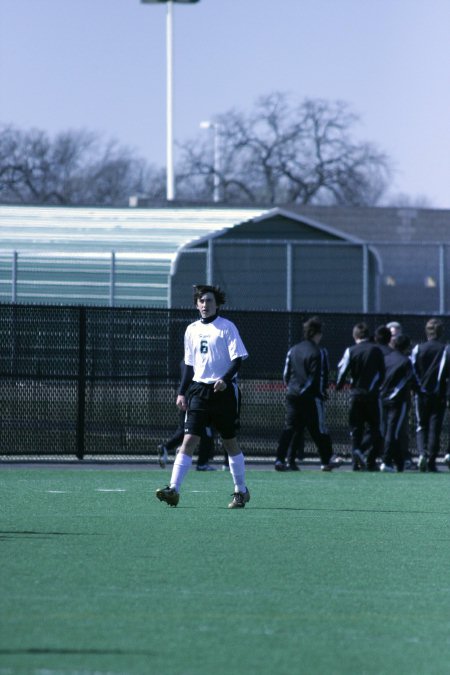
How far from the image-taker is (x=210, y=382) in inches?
499

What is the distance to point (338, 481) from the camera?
56.3 ft

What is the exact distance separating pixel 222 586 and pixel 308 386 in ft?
34.3

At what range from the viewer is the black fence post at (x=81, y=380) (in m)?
19.9

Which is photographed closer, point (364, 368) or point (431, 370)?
point (364, 368)

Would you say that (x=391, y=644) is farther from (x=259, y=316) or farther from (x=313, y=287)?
(x=313, y=287)

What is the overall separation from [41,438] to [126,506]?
6984 millimetres

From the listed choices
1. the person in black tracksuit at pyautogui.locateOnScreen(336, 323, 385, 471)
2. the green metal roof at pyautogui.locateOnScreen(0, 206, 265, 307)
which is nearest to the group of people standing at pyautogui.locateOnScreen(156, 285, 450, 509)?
the person in black tracksuit at pyautogui.locateOnScreen(336, 323, 385, 471)

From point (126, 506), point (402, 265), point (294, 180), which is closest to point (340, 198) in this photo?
point (294, 180)

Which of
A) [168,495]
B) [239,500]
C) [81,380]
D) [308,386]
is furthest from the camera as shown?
[81,380]

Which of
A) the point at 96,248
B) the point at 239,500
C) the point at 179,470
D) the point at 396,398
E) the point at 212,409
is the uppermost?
the point at 96,248

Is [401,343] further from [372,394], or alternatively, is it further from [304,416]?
[304,416]

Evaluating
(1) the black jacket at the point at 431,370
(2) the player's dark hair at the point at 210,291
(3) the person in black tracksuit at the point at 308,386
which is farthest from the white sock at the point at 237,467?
(1) the black jacket at the point at 431,370

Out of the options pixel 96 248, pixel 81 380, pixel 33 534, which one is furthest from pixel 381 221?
pixel 33 534

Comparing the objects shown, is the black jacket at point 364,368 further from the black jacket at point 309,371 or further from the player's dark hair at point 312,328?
the player's dark hair at point 312,328
